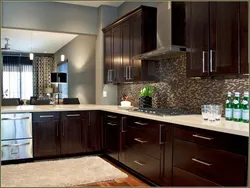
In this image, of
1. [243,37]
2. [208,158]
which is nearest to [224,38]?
[243,37]

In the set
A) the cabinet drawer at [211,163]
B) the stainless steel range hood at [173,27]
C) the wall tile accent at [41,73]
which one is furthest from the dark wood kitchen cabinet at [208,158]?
the wall tile accent at [41,73]

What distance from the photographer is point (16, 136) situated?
12.4ft

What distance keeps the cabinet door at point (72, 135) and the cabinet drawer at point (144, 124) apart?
121 centimetres

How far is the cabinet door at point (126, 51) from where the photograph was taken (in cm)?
404

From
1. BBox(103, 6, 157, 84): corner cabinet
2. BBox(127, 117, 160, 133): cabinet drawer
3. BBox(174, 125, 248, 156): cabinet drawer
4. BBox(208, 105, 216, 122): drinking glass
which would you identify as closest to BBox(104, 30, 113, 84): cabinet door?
BBox(103, 6, 157, 84): corner cabinet

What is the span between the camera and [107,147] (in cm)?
412

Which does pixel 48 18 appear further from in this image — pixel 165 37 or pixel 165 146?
pixel 165 146

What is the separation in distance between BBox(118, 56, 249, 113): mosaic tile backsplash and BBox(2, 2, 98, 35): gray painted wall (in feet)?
5.97

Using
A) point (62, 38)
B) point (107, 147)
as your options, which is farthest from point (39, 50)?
point (107, 147)

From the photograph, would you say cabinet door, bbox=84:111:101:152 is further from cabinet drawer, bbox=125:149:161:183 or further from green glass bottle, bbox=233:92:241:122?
green glass bottle, bbox=233:92:241:122

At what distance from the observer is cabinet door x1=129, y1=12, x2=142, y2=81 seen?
3.72m

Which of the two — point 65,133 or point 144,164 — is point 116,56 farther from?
point 144,164

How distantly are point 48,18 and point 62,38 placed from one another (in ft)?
5.12

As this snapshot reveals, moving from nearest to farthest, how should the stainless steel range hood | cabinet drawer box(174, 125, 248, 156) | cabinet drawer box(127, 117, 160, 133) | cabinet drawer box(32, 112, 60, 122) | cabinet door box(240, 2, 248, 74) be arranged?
1. cabinet drawer box(174, 125, 248, 156)
2. cabinet door box(240, 2, 248, 74)
3. cabinet drawer box(127, 117, 160, 133)
4. the stainless steel range hood
5. cabinet drawer box(32, 112, 60, 122)
